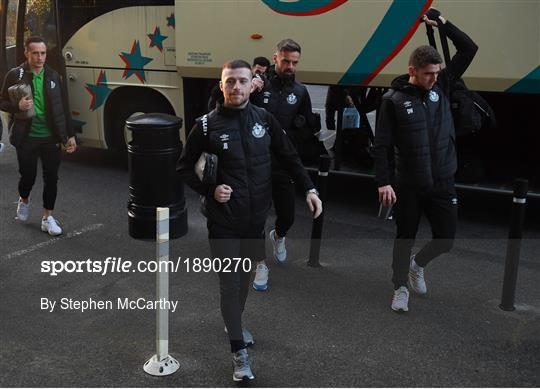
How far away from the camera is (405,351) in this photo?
4074mm

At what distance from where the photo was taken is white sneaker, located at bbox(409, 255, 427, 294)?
4918 millimetres

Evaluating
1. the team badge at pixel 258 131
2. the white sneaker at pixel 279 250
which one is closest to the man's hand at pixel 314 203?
the team badge at pixel 258 131

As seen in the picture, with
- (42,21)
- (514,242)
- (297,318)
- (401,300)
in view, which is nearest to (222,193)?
(297,318)

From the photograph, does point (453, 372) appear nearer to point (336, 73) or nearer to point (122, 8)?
point (336, 73)

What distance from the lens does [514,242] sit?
4590mm

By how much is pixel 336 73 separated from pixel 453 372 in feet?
13.0

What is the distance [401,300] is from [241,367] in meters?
1.50

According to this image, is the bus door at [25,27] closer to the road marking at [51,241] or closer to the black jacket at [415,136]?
the road marking at [51,241]

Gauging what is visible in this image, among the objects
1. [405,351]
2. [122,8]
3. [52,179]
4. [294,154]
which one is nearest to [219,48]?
[122,8]

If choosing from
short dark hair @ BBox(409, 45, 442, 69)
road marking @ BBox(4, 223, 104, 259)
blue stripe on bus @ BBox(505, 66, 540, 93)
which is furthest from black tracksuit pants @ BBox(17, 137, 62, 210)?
blue stripe on bus @ BBox(505, 66, 540, 93)

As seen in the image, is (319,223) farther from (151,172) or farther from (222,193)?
(222,193)

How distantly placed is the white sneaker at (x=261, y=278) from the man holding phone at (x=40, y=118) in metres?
2.36

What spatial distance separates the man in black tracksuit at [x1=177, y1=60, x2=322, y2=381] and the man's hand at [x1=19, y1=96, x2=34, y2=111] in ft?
9.21

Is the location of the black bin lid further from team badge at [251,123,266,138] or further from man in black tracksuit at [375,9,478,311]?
team badge at [251,123,266,138]
